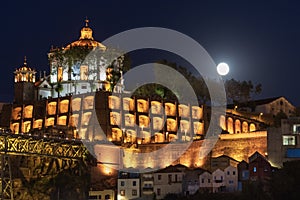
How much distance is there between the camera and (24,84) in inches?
4803

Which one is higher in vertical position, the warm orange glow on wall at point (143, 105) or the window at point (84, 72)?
the window at point (84, 72)

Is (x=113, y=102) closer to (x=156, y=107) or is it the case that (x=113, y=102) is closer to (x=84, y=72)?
(x=156, y=107)

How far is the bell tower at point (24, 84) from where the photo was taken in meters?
122

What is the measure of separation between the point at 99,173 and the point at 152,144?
13.2 m

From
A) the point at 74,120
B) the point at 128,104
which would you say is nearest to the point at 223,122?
the point at 128,104

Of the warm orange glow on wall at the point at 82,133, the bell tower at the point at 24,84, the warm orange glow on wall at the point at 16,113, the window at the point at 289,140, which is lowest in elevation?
the window at the point at 289,140

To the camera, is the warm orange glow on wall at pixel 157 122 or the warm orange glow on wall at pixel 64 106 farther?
the warm orange glow on wall at pixel 157 122

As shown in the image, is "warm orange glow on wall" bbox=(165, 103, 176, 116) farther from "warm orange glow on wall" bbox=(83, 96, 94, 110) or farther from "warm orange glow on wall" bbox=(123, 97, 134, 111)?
"warm orange glow on wall" bbox=(83, 96, 94, 110)

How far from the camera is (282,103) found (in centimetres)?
12475

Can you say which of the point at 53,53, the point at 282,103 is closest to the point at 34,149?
the point at 53,53

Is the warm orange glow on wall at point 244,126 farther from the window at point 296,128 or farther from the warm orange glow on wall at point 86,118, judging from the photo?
the window at point 296,128

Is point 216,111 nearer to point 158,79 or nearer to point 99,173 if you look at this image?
point 158,79

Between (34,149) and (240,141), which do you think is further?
(240,141)

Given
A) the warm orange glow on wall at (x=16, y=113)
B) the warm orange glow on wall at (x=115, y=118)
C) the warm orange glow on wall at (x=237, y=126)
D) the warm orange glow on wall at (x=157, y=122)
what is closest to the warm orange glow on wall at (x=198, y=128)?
the warm orange glow on wall at (x=157, y=122)
